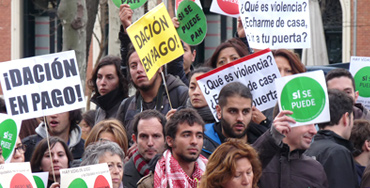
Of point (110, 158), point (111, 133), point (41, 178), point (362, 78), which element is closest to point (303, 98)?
point (110, 158)

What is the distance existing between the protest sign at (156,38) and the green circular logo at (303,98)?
1505 mm

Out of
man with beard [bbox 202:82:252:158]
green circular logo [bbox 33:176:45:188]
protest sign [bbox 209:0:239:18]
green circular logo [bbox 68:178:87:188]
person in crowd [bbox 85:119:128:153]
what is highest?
protest sign [bbox 209:0:239:18]

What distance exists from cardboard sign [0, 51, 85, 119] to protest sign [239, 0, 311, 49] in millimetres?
1838

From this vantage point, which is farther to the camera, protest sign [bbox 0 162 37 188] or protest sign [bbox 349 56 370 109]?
protest sign [bbox 349 56 370 109]

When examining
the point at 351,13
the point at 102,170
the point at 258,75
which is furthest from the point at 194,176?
the point at 351,13

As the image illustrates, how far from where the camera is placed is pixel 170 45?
23.2 feet

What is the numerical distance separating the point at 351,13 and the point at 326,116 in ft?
63.8

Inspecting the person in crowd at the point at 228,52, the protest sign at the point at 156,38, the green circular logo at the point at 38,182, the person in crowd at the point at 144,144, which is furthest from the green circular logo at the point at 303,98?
the green circular logo at the point at 38,182

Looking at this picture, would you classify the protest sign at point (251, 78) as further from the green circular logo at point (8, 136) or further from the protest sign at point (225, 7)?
the protest sign at point (225, 7)

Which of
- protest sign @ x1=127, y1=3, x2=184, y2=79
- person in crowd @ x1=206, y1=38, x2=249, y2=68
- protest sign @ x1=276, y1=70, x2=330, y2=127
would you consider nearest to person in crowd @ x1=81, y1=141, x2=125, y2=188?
protest sign @ x1=276, y1=70, x2=330, y2=127

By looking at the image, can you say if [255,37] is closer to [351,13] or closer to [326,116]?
[326,116]

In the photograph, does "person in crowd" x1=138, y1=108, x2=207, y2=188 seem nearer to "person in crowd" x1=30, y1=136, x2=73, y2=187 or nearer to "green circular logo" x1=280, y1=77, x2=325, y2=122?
"green circular logo" x1=280, y1=77, x2=325, y2=122

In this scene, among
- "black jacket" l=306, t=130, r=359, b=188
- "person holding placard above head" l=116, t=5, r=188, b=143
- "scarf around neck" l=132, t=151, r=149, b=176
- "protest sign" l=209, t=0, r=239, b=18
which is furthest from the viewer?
"protest sign" l=209, t=0, r=239, b=18

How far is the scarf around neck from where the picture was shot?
6.14 metres
